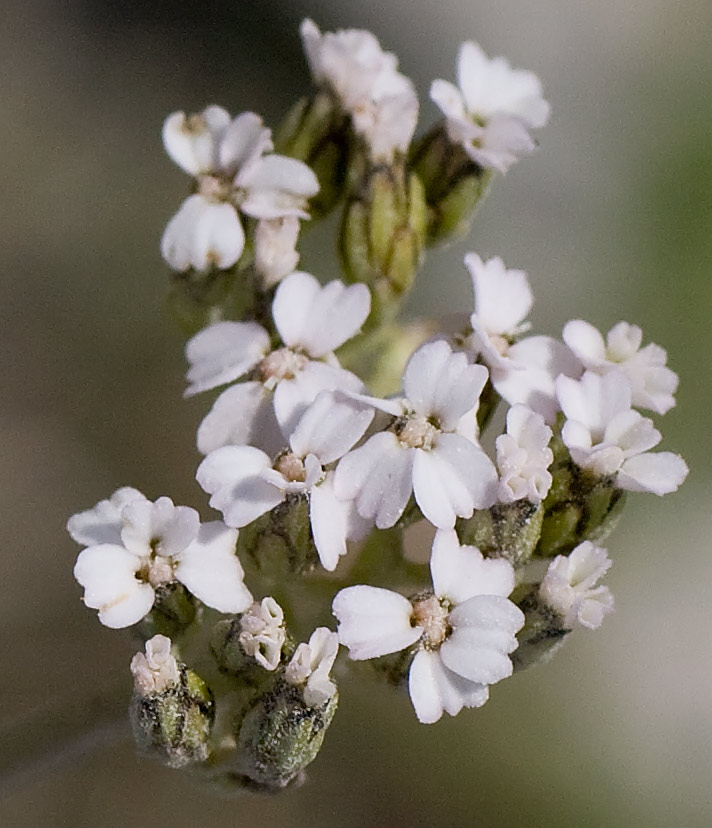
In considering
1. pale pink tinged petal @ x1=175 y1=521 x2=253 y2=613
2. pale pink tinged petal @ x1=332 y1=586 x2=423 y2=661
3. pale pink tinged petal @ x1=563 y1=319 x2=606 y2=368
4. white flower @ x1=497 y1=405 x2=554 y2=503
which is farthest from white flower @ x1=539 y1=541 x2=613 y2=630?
pale pink tinged petal @ x1=175 y1=521 x2=253 y2=613

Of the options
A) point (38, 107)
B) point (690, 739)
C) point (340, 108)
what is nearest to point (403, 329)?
point (340, 108)

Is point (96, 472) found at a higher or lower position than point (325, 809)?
higher

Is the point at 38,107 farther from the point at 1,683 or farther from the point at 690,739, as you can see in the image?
the point at 690,739

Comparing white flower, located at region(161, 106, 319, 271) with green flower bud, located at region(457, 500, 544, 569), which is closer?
green flower bud, located at region(457, 500, 544, 569)

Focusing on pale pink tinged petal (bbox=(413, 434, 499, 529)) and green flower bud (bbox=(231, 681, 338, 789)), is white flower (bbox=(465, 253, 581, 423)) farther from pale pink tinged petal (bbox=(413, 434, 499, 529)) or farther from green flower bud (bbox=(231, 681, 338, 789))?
green flower bud (bbox=(231, 681, 338, 789))

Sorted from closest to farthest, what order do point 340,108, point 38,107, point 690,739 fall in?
1. point 340,108
2. point 690,739
3. point 38,107

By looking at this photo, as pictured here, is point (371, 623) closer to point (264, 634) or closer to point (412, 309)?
point (264, 634)
